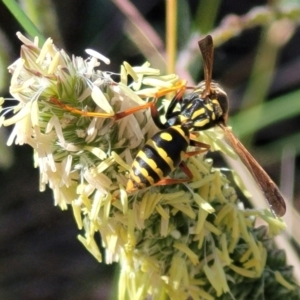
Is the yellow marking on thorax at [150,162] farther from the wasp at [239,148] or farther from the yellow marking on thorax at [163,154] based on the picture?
the wasp at [239,148]

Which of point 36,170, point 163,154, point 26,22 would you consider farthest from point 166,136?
point 36,170

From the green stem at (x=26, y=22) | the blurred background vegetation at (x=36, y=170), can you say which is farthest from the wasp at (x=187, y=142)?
the blurred background vegetation at (x=36, y=170)

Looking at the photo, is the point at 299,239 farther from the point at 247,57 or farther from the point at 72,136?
the point at 72,136

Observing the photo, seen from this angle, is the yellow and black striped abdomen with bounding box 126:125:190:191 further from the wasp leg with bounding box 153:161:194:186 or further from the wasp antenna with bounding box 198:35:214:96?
the wasp antenna with bounding box 198:35:214:96

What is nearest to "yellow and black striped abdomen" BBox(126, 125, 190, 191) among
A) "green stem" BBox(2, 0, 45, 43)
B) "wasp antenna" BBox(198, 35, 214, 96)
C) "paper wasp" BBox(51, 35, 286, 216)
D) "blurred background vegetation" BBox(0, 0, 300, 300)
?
"paper wasp" BBox(51, 35, 286, 216)

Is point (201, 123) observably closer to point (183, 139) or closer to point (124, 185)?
point (183, 139)

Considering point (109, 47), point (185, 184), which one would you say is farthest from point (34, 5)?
point (185, 184)
